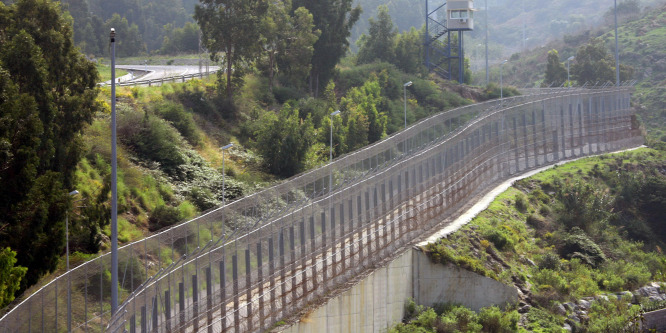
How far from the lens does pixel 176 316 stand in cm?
2586

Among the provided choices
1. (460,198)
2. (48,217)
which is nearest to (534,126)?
(460,198)

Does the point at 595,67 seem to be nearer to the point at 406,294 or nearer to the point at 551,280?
the point at 551,280

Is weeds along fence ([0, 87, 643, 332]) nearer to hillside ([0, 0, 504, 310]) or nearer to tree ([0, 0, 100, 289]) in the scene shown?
hillside ([0, 0, 504, 310])

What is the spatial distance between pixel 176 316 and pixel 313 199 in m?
9.76

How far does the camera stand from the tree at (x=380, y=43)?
87875 mm

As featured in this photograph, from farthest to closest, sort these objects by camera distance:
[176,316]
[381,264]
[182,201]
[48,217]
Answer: [182,201] → [381,264] → [48,217] → [176,316]

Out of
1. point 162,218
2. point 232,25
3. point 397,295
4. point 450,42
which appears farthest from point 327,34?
point 397,295

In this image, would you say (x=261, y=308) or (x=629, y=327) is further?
(x=629, y=327)

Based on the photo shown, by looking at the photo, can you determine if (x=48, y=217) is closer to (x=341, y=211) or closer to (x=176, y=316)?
(x=176, y=316)

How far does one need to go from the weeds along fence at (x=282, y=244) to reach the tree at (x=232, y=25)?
1404cm

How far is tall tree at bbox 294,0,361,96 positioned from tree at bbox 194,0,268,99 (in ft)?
43.0

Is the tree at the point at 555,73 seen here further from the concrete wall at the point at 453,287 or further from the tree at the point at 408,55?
the concrete wall at the point at 453,287

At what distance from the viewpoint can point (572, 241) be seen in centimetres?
4991

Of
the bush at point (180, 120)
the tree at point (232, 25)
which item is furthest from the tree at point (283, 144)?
the tree at point (232, 25)
